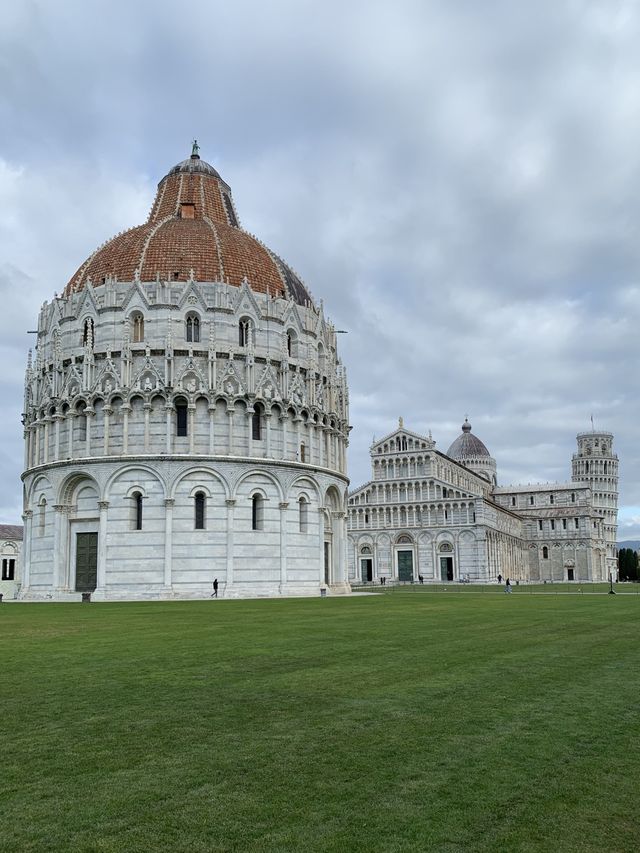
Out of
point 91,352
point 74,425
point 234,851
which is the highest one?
point 91,352

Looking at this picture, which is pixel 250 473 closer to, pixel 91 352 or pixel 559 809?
pixel 91 352

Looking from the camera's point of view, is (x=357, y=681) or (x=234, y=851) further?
(x=357, y=681)

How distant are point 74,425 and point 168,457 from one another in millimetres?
7583

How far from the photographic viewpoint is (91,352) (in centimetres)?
5400

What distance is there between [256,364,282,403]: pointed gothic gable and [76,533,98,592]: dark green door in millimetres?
14625

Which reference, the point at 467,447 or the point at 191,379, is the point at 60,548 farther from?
the point at 467,447

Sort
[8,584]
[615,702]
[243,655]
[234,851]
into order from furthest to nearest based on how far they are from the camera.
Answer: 1. [8,584]
2. [243,655]
3. [615,702]
4. [234,851]

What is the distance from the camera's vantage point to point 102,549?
2021 inches

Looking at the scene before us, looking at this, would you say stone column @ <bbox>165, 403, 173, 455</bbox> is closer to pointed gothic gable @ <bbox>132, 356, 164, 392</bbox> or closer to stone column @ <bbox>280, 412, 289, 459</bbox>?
pointed gothic gable @ <bbox>132, 356, 164, 392</bbox>

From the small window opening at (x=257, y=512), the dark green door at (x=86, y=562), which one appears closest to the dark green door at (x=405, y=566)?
the small window opening at (x=257, y=512)

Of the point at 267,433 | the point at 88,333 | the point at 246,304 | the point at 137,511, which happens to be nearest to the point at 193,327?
the point at 246,304

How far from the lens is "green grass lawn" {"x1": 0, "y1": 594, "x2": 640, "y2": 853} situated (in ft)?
21.8

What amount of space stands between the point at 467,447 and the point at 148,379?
410 ft

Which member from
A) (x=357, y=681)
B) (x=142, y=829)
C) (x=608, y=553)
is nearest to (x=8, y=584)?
(x=357, y=681)
